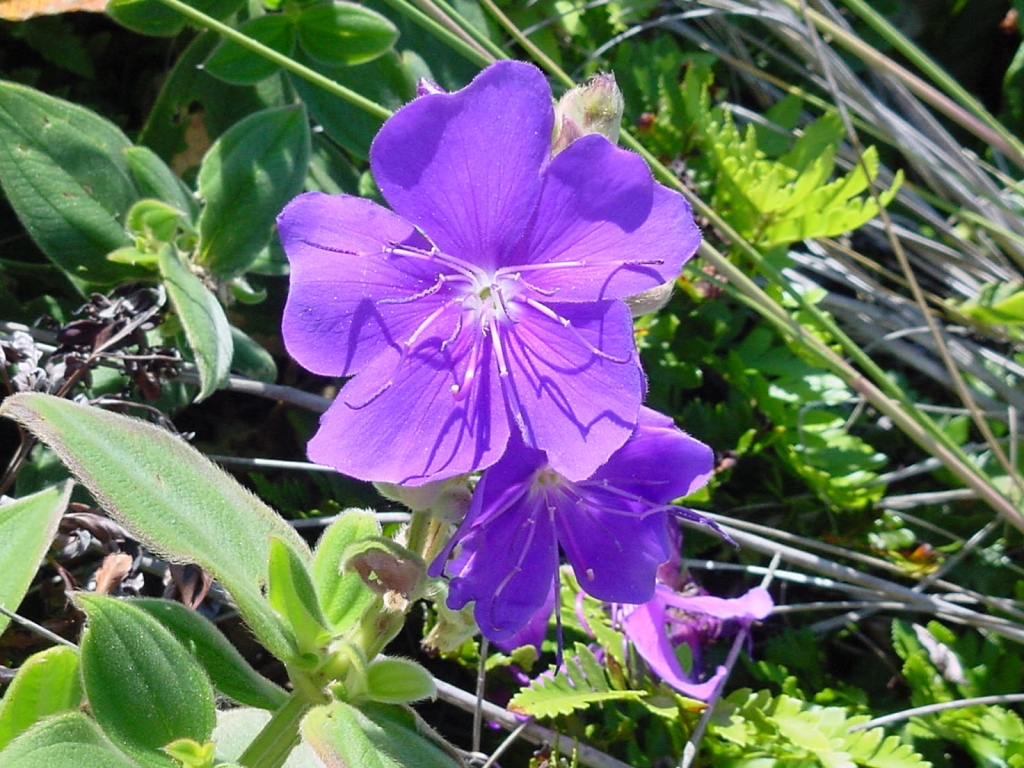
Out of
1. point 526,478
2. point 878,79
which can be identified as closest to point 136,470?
point 526,478

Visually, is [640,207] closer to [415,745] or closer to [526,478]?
[526,478]

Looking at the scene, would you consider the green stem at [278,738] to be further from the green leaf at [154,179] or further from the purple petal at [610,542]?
the green leaf at [154,179]

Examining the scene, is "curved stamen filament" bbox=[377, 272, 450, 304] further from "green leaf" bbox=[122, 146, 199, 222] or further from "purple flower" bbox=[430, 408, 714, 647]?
"green leaf" bbox=[122, 146, 199, 222]

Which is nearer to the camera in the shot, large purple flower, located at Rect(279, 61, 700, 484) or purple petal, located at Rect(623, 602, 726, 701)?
large purple flower, located at Rect(279, 61, 700, 484)

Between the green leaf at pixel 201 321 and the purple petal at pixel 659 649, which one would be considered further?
the purple petal at pixel 659 649

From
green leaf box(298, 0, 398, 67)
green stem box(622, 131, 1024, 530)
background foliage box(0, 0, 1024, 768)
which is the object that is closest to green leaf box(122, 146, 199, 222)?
background foliage box(0, 0, 1024, 768)

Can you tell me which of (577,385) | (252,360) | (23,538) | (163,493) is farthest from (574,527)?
(252,360)

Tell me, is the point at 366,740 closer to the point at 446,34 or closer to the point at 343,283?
the point at 343,283

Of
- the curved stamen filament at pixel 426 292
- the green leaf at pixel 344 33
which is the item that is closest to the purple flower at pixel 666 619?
the curved stamen filament at pixel 426 292
